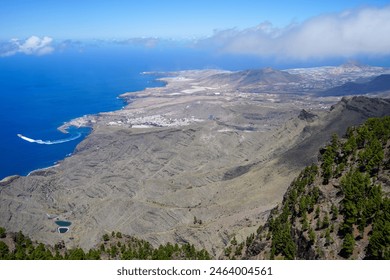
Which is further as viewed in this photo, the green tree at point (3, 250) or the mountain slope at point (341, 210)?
the green tree at point (3, 250)

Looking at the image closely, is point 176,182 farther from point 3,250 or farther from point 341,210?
point 341,210

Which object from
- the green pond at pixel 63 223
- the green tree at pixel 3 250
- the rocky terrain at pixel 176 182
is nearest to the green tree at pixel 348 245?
the green tree at pixel 3 250

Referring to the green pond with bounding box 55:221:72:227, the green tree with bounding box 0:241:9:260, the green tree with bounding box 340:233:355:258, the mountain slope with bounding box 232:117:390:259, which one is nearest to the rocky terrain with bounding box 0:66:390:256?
the green pond with bounding box 55:221:72:227

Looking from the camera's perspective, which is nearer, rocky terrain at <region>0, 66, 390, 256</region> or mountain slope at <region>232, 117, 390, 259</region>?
mountain slope at <region>232, 117, 390, 259</region>

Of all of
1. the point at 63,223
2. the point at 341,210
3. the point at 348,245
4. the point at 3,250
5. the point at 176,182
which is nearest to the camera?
the point at 348,245

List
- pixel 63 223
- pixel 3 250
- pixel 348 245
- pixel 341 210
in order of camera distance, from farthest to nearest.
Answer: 1. pixel 63 223
2. pixel 3 250
3. pixel 341 210
4. pixel 348 245

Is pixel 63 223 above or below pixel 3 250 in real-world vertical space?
below

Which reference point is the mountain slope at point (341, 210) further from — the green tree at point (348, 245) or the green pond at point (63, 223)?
the green pond at point (63, 223)

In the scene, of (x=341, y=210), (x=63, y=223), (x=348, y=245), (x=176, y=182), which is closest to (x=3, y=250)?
(x=348, y=245)

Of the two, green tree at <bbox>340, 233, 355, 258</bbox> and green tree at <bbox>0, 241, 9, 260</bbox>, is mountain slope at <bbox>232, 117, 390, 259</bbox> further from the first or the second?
green tree at <bbox>0, 241, 9, 260</bbox>
